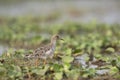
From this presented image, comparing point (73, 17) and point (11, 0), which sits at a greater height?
point (11, 0)

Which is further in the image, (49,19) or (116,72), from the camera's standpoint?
(49,19)

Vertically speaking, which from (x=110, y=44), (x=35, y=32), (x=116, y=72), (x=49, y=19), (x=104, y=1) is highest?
(x=104, y=1)

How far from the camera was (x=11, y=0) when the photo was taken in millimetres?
24938

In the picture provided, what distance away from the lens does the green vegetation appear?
27.3 ft

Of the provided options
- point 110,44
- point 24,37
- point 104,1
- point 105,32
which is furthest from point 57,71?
point 104,1

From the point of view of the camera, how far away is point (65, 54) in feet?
32.5

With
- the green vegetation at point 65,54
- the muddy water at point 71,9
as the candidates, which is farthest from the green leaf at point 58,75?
the muddy water at point 71,9

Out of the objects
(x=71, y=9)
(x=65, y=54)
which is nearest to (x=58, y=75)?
(x=65, y=54)

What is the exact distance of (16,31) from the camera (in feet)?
48.6

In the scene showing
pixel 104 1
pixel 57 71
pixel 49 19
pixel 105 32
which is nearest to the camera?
pixel 57 71

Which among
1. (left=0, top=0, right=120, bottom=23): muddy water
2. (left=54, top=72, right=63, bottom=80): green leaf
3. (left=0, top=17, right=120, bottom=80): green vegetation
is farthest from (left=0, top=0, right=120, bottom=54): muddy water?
(left=54, top=72, right=63, bottom=80): green leaf

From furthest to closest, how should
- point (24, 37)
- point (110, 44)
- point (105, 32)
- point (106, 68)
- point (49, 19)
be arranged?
point (49, 19), point (105, 32), point (24, 37), point (110, 44), point (106, 68)

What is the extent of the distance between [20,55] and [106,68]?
1581 millimetres

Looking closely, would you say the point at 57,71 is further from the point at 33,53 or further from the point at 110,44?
the point at 110,44
